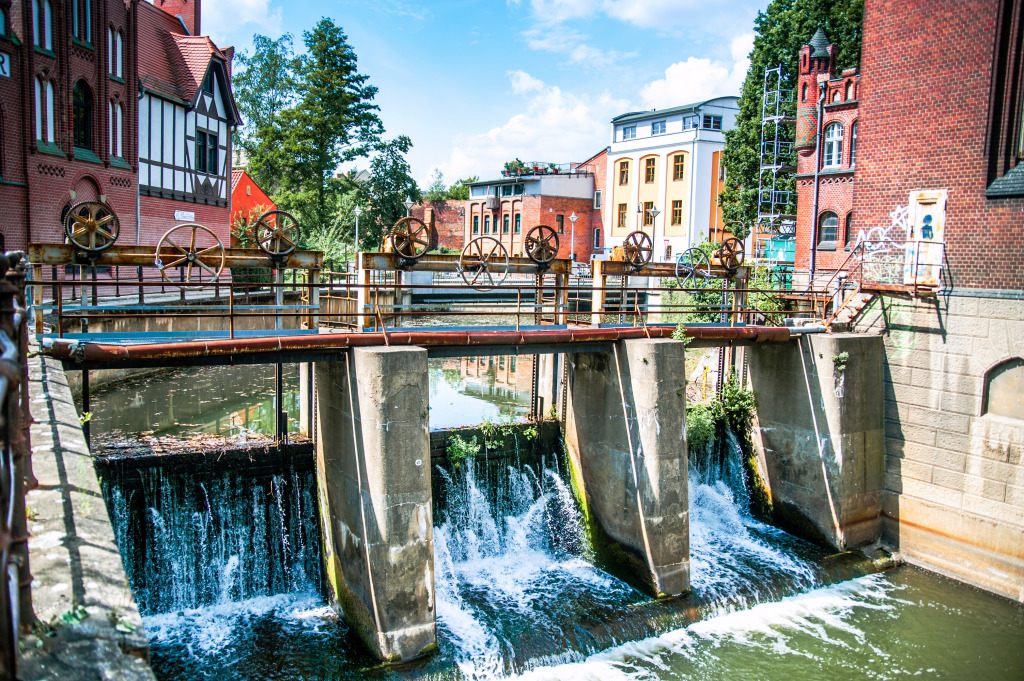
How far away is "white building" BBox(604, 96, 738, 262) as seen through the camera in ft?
161

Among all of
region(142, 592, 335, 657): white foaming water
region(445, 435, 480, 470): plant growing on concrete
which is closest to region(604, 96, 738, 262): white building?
region(445, 435, 480, 470): plant growing on concrete

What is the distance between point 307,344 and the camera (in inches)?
423

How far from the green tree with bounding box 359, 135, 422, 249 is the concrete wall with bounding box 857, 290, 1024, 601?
3712 centimetres

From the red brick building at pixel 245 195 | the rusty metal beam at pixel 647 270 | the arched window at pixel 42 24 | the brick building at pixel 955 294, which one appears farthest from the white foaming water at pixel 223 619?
the red brick building at pixel 245 195

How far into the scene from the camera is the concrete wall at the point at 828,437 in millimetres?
15156

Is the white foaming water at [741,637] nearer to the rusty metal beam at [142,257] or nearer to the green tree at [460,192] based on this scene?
the rusty metal beam at [142,257]

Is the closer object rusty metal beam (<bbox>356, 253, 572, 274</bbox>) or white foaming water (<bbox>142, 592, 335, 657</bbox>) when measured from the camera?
white foaming water (<bbox>142, 592, 335, 657</bbox>)

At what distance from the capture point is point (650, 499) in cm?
1302

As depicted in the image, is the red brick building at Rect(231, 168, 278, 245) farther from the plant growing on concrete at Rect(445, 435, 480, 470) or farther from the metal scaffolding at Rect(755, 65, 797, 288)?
the plant growing on concrete at Rect(445, 435, 480, 470)

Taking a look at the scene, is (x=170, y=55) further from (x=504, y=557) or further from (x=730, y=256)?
(x=504, y=557)

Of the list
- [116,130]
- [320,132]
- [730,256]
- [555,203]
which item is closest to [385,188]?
[320,132]

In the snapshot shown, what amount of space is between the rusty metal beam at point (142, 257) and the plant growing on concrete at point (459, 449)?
13.8ft

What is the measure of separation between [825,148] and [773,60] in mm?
7357

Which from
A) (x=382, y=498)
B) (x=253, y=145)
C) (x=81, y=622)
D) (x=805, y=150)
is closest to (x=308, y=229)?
(x=253, y=145)
